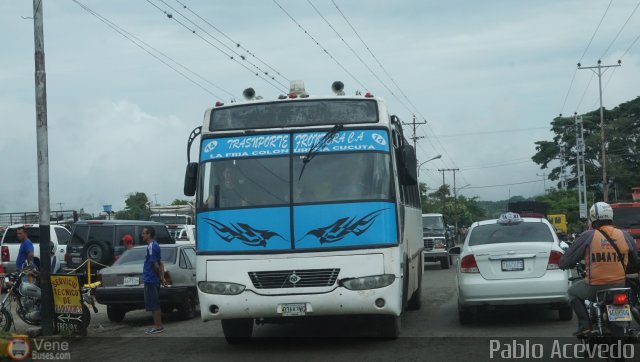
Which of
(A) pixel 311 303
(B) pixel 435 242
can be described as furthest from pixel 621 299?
(B) pixel 435 242

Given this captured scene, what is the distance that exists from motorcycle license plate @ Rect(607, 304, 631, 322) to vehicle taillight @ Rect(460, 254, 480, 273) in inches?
174

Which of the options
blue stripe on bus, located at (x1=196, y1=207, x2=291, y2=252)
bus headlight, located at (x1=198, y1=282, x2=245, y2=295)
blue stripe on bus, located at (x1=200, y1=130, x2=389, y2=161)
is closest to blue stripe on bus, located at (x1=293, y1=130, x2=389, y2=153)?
blue stripe on bus, located at (x1=200, y1=130, x2=389, y2=161)

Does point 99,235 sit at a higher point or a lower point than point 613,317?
higher

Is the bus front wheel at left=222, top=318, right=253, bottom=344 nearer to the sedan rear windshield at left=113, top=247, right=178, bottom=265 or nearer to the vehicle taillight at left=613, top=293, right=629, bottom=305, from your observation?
the sedan rear windshield at left=113, top=247, right=178, bottom=265

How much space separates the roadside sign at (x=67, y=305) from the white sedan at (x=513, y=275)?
618 centimetres

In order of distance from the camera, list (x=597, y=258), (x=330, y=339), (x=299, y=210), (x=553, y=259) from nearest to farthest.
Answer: (x=597, y=258) < (x=299, y=210) < (x=330, y=339) < (x=553, y=259)

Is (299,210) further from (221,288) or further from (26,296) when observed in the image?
(26,296)

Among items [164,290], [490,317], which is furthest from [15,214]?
[490,317]

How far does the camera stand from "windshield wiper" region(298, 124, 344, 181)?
10.7 metres

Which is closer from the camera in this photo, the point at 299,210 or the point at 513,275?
the point at 299,210

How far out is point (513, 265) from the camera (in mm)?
12172

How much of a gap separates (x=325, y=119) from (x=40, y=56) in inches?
215

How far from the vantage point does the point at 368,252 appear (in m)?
10.2

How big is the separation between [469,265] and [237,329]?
373 centimetres
